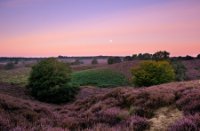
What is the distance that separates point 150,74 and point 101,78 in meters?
50.8

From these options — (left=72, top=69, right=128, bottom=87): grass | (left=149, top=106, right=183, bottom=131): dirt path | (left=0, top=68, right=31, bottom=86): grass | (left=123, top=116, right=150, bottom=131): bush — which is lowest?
(left=0, top=68, right=31, bottom=86): grass

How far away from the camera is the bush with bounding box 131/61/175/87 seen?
48772 mm

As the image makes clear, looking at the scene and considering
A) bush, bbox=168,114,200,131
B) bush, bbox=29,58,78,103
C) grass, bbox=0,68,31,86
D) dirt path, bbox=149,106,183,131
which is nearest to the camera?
bush, bbox=168,114,200,131

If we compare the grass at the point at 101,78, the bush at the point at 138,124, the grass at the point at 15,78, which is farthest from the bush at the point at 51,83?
the grass at the point at 101,78

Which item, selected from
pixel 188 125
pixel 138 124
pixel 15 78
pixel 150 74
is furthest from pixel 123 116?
pixel 15 78

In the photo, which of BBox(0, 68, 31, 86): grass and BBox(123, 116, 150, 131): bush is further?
BBox(0, 68, 31, 86): grass

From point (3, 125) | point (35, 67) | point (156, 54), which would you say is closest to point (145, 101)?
point (3, 125)

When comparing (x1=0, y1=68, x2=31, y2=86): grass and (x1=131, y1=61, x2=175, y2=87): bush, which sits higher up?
(x1=131, y1=61, x2=175, y2=87): bush

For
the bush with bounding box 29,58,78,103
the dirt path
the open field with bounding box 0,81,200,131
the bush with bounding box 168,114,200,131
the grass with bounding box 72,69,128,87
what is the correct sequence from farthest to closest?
the grass with bounding box 72,69,128,87 → the bush with bounding box 29,58,78,103 → the dirt path → the open field with bounding box 0,81,200,131 → the bush with bounding box 168,114,200,131

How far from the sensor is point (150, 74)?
1925 inches

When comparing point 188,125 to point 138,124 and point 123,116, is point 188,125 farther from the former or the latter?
point 123,116

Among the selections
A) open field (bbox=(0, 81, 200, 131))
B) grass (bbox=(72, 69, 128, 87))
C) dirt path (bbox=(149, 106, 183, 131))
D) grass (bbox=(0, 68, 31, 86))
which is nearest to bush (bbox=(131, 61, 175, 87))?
open field (bbox=(0, 81, 200, 131))

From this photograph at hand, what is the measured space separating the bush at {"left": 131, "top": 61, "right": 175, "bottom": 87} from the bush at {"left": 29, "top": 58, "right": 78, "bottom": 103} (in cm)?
1021

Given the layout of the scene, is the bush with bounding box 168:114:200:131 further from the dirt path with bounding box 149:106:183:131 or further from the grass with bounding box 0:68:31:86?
the grass with bounding box 0:68:31:86
